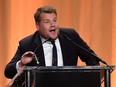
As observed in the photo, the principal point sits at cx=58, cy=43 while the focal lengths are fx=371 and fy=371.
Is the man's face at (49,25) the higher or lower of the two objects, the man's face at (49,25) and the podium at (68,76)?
the higher

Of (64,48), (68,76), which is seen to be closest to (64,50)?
(64,48)

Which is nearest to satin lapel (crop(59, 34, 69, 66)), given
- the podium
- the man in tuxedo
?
the man in tuxedo

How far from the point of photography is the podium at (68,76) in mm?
1564

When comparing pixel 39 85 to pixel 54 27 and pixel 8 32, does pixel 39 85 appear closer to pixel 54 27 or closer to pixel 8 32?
pixel 54 27

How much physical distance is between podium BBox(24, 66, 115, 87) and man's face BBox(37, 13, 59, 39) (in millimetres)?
533

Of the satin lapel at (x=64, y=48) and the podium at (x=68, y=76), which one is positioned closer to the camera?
the podium at (x=68, y=76)

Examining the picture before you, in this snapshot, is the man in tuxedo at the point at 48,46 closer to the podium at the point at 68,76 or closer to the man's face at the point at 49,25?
the man's face at the point at 49,25

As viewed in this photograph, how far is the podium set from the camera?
156cm

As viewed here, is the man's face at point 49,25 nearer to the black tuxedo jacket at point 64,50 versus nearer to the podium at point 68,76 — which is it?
the black tuxedo jacket at point 64,50

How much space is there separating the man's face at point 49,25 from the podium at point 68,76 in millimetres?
533

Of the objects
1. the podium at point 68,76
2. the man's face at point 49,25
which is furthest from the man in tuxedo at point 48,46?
the podium at point 68,76

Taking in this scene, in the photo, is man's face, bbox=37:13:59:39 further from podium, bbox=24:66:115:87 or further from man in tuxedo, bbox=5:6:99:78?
podium, bbox=24:66:115:87

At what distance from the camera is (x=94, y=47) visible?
3555 mm

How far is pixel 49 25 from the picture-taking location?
2182mm
